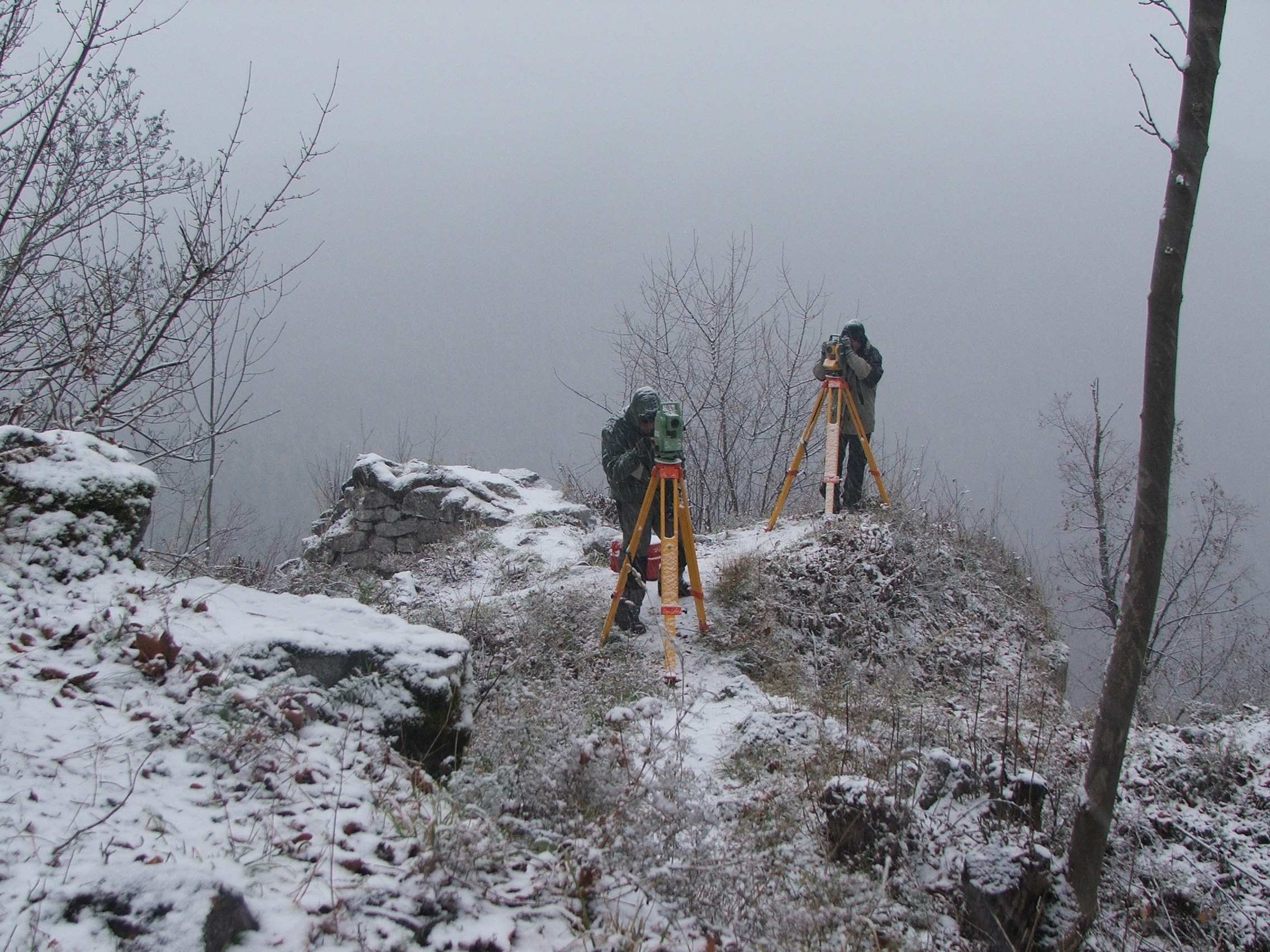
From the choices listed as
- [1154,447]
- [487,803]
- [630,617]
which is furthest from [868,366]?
[487,803]

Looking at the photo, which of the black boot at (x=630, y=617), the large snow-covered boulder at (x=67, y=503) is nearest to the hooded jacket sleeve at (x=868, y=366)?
the black boot at (x=630, y=617)

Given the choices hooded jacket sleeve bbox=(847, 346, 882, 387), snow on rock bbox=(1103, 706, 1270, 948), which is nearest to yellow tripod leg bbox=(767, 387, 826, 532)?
hooded jacket sleeve bbox=(847, 346, 882, 387)

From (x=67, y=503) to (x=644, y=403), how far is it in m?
3.20

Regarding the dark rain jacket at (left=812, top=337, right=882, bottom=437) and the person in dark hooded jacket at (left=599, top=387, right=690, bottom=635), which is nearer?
the person in dark hooded jacket at (left=599, top=387, right=690, bottom=635)

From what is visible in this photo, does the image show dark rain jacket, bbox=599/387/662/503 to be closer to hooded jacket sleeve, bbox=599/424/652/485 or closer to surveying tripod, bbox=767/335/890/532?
hooded jacket sleeve, bbox=599/424/652/485

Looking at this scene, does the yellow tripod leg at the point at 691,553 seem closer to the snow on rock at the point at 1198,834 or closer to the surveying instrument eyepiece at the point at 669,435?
the surveying instrument eyepiece at the point at 669,435

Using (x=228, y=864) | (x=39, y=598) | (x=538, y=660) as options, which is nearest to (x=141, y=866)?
(x=228, y=864)

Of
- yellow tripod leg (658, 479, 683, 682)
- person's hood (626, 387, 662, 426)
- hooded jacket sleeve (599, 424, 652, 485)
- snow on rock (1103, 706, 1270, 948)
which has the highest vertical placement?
person's hood (626, 387, 662, 426)

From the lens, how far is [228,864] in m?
1.89

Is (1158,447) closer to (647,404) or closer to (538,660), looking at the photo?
(647,404)

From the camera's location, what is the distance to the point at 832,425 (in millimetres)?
6953

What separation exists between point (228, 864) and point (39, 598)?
4.75 feet

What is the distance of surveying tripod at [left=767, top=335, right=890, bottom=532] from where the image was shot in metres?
6.96

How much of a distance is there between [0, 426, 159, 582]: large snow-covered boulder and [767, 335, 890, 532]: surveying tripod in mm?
5146
